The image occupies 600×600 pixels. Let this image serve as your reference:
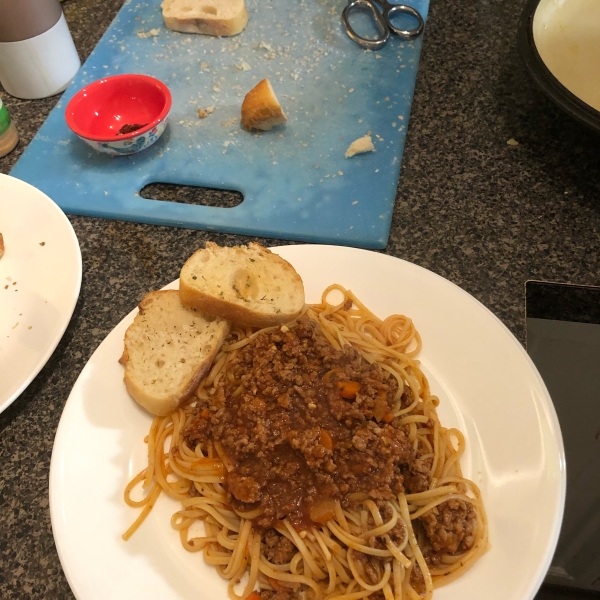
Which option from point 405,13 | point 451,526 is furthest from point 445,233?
point 405,13

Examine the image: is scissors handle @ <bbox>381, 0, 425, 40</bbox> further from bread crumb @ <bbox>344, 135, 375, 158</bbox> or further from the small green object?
the small green object

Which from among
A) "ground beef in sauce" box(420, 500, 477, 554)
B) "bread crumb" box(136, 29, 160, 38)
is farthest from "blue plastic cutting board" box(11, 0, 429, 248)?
"ground beef in sauce" box(420, 500, 477, 554)

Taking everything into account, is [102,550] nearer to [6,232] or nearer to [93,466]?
[93,466]

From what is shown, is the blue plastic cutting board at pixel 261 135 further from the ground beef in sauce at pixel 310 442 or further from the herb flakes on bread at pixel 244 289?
the ground beef in sauce at pixel 310 442

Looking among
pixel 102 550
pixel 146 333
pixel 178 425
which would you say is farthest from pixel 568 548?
pixel 146 333

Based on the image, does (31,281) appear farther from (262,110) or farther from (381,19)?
(381,19)

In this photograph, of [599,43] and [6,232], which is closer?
[6,232]

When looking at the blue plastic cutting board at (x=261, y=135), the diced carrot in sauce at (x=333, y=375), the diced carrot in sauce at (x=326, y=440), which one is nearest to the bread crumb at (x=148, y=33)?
the blue plastic cutting board at (x=261, y=135)
